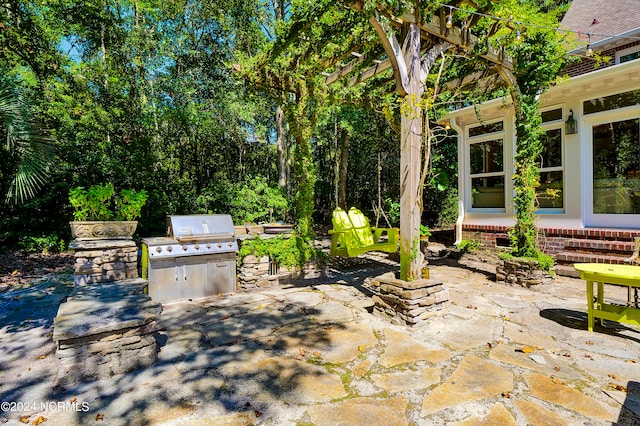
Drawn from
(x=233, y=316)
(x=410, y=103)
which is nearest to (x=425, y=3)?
(x=410, y=103)

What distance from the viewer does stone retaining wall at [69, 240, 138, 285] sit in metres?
3.95

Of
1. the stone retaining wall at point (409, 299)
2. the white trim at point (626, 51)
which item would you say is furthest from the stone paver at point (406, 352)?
the white trim at point (626, 51)

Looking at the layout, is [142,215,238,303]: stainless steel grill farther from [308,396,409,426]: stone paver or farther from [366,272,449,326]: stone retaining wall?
[308,396,409,426]: stone paver

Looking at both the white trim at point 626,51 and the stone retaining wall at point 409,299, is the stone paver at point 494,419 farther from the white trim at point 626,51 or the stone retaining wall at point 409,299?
the white trim at point 626,51

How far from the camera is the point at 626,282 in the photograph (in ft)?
8.71

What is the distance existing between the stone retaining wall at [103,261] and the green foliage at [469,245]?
6073 millimetres

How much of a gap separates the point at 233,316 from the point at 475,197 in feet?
20.4

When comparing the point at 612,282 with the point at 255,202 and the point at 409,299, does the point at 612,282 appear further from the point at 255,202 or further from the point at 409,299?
the point at 255,202

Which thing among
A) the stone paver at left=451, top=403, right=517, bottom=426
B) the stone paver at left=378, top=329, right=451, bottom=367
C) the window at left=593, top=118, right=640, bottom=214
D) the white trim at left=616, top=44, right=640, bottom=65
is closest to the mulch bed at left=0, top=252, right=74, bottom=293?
the stone paver at left=378, top=329, right=451, bottom=367

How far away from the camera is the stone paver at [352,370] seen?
1805mm

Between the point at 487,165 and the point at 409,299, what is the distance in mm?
5485

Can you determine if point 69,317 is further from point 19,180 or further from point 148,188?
point 148,188

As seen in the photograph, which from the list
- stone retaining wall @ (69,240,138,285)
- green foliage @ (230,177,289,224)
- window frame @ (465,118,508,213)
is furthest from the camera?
window frame @ (465,118,508,213)

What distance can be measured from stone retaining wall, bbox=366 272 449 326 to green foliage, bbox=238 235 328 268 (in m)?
1.86
